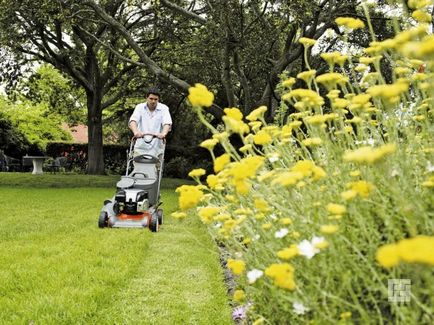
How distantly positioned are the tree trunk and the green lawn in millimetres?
12785

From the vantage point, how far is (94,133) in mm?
19312

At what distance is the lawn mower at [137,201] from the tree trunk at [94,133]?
42.9 ft

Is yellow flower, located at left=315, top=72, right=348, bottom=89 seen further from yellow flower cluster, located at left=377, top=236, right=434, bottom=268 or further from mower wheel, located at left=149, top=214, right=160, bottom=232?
mower wheel, located at left=149, top=214, right=160, bottom=232

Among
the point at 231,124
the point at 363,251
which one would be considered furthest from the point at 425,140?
the point at 231,124

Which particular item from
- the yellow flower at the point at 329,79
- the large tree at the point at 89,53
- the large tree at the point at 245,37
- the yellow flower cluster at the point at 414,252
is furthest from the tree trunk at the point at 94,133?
the yellow flower cluster at the point at 414,252

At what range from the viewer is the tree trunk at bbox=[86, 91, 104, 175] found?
1902 centimetres

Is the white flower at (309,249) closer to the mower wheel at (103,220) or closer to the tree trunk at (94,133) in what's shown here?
the mower wheel at (103,220)

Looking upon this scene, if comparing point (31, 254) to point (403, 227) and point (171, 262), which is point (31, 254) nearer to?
point (171, 262)

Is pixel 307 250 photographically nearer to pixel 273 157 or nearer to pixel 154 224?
pixel 273 157

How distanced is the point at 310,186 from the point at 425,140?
1.87ft

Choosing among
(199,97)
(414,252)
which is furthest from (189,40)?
(414,252)

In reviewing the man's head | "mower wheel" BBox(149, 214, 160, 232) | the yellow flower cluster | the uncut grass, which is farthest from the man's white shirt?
the uncut grass

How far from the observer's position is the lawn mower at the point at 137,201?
6043mm

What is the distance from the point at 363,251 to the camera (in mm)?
1728
